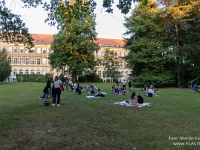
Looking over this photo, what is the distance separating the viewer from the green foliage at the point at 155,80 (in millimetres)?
34169

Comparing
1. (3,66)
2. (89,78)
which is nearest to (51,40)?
(89,78)

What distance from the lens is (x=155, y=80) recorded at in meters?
34.3

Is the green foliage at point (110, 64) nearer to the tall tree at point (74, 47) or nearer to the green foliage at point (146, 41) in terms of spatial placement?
the tall tree at point (74, 47)

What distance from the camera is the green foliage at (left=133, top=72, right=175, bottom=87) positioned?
112 ft

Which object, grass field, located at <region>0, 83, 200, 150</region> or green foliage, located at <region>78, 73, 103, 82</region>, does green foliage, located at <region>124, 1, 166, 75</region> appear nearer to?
green foliage, located at <region>78, 73, 103, 82</region>

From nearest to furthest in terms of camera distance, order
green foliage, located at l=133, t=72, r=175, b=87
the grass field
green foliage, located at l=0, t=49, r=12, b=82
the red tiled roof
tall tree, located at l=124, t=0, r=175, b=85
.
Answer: the grass field
green foliage, located at l=133, t=72, r=175, b=87
tall tree, located at l=124, t=0, r=175, b=85
green foliage, located at l=0, t=49, r=12, b=82
the red tiled roof

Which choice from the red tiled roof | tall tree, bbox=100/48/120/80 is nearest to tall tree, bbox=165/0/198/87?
tall tree, bbox=100/48/120/80

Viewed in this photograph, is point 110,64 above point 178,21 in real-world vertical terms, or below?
below

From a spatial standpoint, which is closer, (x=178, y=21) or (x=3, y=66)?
(x=178, y=21)

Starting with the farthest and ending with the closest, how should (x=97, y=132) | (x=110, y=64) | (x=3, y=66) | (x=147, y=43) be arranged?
(x=110, y=64) < (x=3, y=66) < (x=147, y=43) < (x=97, y=132)

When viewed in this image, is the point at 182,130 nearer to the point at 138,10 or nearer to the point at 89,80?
the point at 138,10

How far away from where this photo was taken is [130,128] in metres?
7.29

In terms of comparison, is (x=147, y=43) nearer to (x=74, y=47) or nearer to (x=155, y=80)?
(x=155, y=80)

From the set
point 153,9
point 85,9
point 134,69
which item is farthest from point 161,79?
point 85,9
